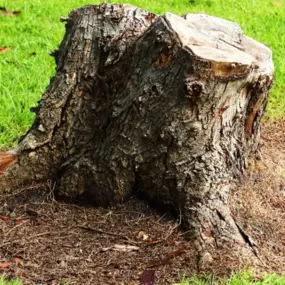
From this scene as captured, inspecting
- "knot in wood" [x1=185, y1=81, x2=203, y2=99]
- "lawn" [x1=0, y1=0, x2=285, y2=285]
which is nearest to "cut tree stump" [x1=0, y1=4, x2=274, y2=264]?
"knot in wood" [x1=185, y1=81, x2=203, y2=99]

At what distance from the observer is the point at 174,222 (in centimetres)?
344

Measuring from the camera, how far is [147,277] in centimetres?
316

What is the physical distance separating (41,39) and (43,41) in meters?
0.06

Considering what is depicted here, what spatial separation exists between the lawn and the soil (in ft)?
0.58

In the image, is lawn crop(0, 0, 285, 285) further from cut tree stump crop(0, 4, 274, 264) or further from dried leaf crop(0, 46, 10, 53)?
cut tree stump crop(0, 4, 274, 264)

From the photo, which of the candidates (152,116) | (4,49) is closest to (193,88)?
(152,116)

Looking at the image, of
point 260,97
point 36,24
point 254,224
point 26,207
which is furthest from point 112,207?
point 36,24

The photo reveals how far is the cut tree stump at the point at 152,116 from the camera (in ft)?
10.8

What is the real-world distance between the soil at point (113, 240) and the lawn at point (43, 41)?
0.18m

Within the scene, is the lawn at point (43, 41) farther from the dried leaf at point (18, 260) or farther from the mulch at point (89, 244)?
the dried leaf at point (18, 260)

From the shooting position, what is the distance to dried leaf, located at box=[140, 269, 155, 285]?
3.14 meters

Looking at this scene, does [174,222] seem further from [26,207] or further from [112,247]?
[26,207]

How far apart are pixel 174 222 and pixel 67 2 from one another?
14.7 feet

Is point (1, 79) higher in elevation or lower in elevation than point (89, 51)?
lower
